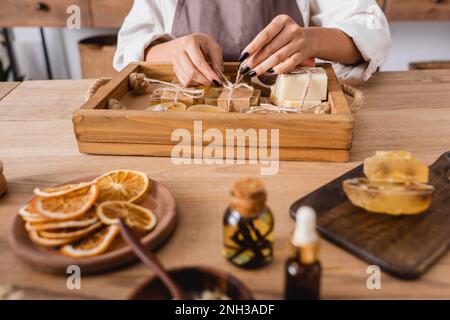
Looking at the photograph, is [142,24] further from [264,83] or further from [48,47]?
[48,47]

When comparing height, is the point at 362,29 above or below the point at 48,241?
above

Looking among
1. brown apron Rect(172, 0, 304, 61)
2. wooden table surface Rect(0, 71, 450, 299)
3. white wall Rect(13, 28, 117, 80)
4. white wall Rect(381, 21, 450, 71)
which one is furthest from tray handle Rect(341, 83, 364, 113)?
white wall Rect(13, 28, 117, 80)

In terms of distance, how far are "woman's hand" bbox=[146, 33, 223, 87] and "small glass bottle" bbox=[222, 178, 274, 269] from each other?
0.57 meters

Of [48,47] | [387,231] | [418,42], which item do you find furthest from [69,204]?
[418,42]

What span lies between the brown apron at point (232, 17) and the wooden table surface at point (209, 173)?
0.41m

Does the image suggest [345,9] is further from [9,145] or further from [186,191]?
[9,145]

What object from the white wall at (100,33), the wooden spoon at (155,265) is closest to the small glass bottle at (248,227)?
the wooden spoon at (155,265)

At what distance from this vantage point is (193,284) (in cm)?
52

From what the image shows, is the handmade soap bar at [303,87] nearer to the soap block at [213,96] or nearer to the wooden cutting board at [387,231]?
the soap block at [213,96]

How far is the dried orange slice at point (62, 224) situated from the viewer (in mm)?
599

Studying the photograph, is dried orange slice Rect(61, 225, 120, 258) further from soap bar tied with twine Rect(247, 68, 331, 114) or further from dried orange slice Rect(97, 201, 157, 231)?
soap bar tied with twine Rect(247, 68, 331, 114)

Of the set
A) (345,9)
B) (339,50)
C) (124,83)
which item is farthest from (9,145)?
(345,9)

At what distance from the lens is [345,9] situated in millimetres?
1408

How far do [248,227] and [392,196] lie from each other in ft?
0.75
